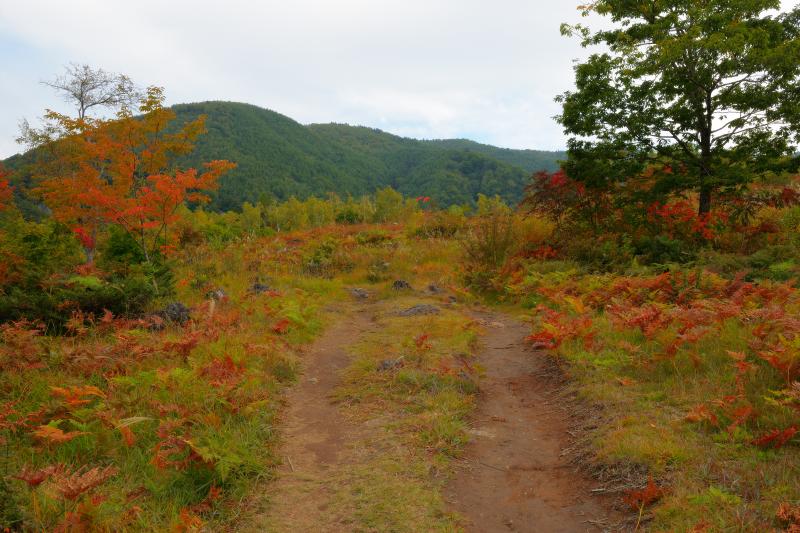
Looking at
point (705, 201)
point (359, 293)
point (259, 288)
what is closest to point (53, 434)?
point (259, 288)

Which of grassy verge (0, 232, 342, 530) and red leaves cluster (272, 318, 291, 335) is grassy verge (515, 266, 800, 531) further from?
red leaves cluster (272, 318, 291, 335)

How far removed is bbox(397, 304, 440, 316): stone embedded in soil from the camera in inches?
352

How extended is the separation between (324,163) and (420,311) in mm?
123226

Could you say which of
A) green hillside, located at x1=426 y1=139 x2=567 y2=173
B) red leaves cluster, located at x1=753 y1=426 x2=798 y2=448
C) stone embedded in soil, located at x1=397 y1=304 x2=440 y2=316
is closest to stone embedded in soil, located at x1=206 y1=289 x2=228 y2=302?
stone embedded in soil, located at x1=397 y1=304 x2=440 y2=316

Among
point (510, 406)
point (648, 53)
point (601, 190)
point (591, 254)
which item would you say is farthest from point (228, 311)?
point (648, 53)

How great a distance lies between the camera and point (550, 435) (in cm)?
445

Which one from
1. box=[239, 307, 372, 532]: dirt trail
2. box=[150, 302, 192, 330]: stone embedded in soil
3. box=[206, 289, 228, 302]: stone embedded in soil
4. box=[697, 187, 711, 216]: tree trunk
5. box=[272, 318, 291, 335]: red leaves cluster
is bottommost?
box=[239, 307, 372, 532]: dirt trail

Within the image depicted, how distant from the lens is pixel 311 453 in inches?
166

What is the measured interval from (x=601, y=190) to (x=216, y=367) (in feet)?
33.1

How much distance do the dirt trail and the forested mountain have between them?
75.5 m

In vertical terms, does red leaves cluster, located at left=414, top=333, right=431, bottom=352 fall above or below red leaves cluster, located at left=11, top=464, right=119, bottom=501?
above

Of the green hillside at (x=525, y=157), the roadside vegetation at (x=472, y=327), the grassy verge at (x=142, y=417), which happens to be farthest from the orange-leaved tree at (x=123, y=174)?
the green hillside at (x=525, y=157)

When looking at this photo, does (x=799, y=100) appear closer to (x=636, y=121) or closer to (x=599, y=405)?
(x=636, y=121)

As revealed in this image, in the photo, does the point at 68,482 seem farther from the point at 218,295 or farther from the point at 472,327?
the point at 218,295
